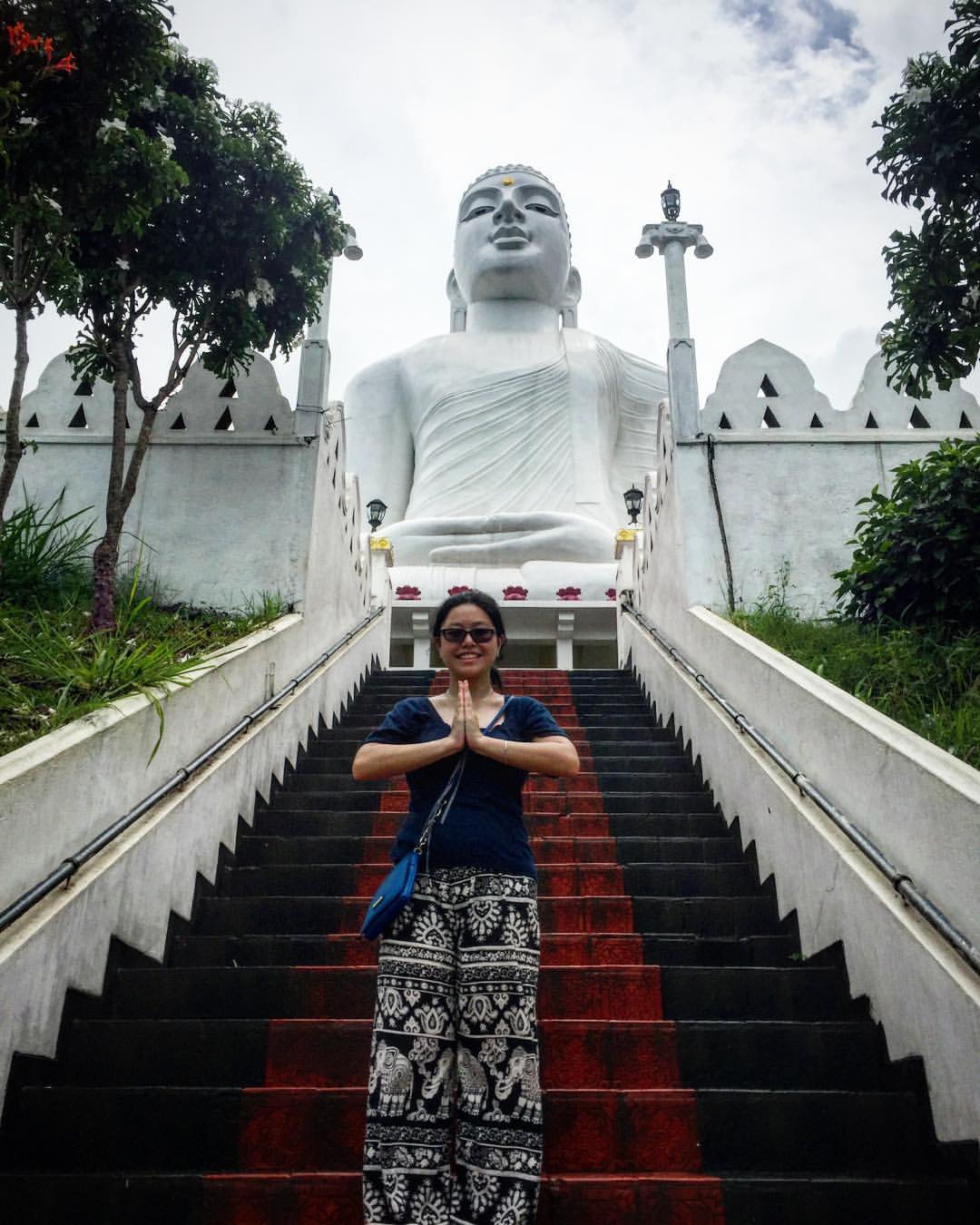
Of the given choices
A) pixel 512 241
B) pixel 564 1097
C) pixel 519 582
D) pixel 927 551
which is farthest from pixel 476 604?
pixel 512 241

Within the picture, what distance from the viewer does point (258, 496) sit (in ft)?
24.1

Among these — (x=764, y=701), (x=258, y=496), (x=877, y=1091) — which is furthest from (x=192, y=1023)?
(x=258, y=496)

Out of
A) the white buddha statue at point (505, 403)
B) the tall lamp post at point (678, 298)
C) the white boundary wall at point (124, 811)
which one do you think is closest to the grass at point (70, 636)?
the white boundary wall at point (124, 811)

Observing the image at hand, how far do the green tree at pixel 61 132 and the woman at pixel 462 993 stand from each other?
3.75 meters

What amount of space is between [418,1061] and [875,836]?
1.91 metres

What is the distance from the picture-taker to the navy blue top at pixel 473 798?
2246 millimetres

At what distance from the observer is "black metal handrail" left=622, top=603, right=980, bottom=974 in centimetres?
260

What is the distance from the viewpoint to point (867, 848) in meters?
3.15

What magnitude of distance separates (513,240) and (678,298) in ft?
21.5

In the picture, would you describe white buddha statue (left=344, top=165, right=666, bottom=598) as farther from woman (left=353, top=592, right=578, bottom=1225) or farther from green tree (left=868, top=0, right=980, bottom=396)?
woman (left=353, top=592, right=578, bottom=1225)

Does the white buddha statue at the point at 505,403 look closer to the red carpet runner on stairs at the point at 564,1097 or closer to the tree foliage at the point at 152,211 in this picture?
the tree foliage at the point at 152,211

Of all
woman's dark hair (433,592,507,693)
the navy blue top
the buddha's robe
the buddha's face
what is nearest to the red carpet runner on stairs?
the navy blue top

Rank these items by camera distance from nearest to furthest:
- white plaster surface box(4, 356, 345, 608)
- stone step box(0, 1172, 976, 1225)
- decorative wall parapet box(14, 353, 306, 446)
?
1. stone step box(0, 1172, 976, 1225)
2. white plaster surface box(4, 356, 345, 608)
3. decorative wall parapet box(14, 353, 306, 446)

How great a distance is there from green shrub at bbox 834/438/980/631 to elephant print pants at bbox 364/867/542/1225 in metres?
3.75
